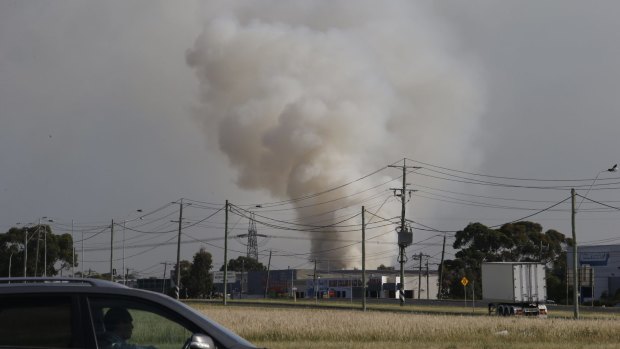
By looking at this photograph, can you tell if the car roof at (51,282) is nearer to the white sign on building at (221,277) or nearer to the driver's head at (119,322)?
the driver's head at (119,322)

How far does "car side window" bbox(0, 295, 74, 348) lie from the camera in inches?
250

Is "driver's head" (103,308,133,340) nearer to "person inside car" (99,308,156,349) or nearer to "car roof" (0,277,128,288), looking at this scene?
"person inside car" (99,308,156,349)

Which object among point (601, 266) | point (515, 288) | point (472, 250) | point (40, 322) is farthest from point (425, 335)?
point (472, 250)

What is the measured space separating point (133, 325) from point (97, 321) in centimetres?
27

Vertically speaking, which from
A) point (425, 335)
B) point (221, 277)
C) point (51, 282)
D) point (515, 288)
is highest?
point (221, 277)

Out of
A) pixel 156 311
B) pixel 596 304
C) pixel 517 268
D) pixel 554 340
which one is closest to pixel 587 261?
pixel 596 304

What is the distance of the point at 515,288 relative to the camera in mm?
55969

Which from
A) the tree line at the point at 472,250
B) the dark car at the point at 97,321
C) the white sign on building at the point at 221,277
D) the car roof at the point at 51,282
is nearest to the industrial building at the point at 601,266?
the tree line at the point at 472,250

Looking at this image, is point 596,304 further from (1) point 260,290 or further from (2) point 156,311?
(2) point 156,311

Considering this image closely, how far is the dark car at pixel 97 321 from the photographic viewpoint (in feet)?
20.9

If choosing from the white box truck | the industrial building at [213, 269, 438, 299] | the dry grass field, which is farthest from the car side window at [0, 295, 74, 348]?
the industrial building at [213, 269, 438, 299]

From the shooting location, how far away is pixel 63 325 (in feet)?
21.0

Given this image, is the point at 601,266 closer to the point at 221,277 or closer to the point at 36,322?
the point at 221,277

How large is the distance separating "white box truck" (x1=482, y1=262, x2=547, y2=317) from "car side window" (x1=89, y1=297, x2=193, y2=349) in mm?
51008
